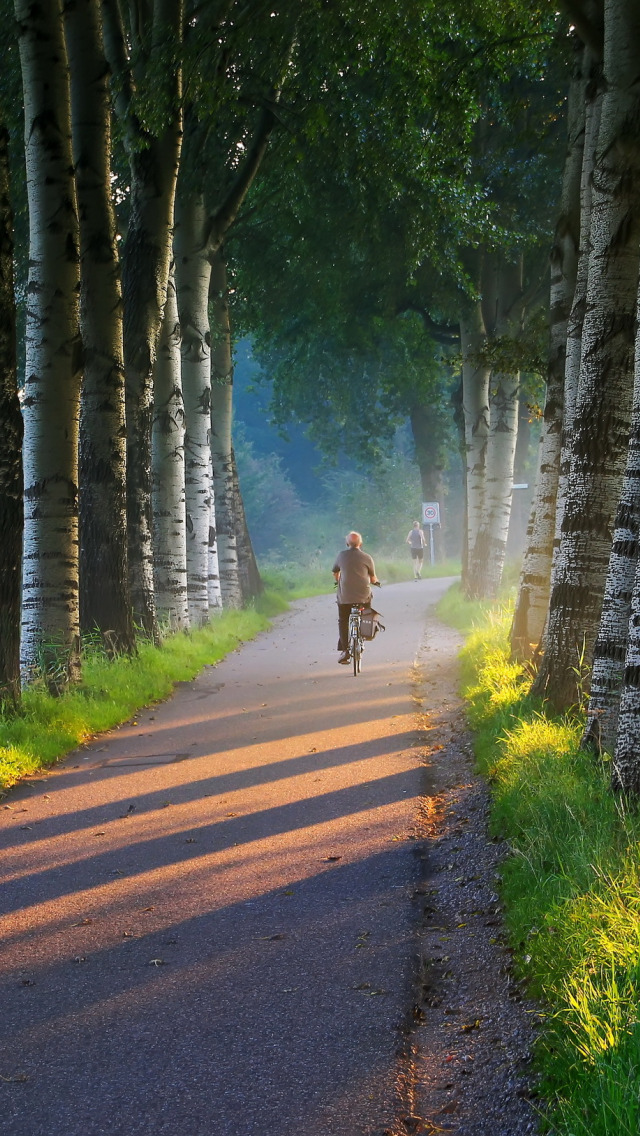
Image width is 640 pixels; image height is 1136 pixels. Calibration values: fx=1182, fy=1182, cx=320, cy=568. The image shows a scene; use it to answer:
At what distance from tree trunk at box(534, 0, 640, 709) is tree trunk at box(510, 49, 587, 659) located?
3.20 meters

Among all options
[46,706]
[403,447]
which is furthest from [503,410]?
[403,447]

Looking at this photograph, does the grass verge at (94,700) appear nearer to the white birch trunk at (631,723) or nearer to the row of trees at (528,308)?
the row of trees at (528,308)

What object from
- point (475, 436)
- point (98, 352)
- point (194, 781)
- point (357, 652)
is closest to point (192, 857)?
point (194, 781)

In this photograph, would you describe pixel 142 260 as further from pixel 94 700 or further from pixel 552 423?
pixel 94 700

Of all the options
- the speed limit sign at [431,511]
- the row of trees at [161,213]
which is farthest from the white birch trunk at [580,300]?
the speed limit sign at [431,511]

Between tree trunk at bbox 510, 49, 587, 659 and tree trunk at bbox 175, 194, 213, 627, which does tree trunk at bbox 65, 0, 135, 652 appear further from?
tree trunk at bbox 175, 194, 213, 627

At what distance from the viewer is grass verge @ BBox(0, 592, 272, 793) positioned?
10.0 m

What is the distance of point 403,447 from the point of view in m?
90.1

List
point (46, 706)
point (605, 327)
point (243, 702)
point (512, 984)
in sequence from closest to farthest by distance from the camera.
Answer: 1. point (512, 984)
2. point (605, 327)
3. point (46, 706)
4. point (243, 702)

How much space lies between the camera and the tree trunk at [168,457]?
18.3 meters

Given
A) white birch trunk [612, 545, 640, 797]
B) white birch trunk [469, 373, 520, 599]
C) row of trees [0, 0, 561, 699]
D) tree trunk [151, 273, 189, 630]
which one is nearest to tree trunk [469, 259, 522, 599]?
white birch trunk [469, 373, 520, 599]

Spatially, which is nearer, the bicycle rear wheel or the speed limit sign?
the bicycle rear wheel

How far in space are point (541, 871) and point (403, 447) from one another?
85223mm

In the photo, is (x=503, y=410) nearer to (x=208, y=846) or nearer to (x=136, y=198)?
(x=136, y=198)
